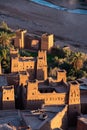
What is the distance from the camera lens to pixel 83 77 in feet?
77.3

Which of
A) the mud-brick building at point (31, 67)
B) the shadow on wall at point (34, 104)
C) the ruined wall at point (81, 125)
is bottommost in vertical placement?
the ruined wall at point (81, 125)

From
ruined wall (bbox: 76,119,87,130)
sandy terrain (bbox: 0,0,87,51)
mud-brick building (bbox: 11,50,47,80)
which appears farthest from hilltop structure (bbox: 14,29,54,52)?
ruined wall (bbox: 76,119,87,130)

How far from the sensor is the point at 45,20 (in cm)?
4172

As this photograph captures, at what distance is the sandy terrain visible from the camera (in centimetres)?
3768

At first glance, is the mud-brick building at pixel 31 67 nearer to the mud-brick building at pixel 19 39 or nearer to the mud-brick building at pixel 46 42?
the mud-brick building at pixel 46 42

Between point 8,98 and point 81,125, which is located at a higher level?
point 8,98

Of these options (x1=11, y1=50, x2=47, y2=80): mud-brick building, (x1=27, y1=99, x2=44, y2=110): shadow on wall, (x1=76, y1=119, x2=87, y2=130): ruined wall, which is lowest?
(x1=76, y1=119, x2=87, y2=130): ruined wall

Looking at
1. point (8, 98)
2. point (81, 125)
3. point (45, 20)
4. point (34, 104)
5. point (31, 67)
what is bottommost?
point (81, 125)

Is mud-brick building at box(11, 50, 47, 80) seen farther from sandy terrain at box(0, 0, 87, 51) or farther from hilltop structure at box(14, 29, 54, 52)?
sandy terrain at box(0, 0, 87, 51)

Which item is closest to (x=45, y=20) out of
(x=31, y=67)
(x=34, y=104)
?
(x=31, y=67)

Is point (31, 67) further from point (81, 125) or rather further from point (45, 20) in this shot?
point (45, 20)

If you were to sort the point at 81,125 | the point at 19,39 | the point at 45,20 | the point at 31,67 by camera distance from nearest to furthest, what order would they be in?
the point at 81,125, the point at 31,67, the point at 19,39, the point at 45,20

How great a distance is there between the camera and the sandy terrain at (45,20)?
37.7 meters

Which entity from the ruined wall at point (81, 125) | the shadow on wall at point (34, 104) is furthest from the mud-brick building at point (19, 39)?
the ruined wall at point (81, 125)
